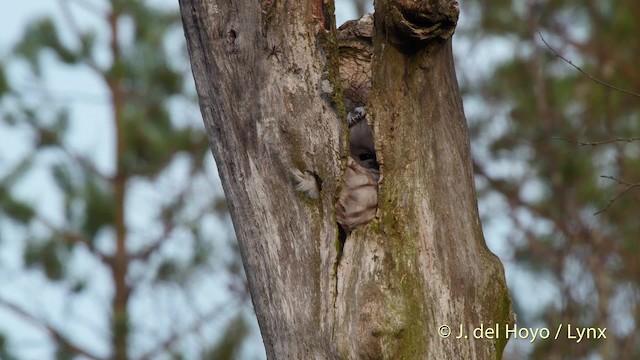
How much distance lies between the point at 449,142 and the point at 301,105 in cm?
45

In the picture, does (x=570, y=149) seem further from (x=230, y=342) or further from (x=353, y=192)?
(x=353, y=192)

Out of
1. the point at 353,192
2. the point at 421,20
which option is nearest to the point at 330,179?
the point at 353,192

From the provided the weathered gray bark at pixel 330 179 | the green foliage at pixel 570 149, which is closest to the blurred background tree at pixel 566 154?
the green foliage at pixel 570 149

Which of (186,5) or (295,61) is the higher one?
(186,5)

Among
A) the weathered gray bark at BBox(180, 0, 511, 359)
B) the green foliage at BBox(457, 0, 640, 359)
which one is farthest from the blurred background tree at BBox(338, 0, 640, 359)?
the weathered gray bark at BBox(180, 0, 511, 359)

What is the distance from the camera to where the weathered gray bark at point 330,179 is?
2562mm

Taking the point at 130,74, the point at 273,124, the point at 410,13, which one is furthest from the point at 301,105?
the point at 130,74

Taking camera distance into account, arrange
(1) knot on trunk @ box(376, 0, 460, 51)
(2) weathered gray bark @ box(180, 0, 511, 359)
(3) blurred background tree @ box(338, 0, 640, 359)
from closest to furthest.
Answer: (1) knot on trunk @ box(376, 0, 460, 51), (2) weathered gray bark @ box(180, 0, 511, 359), (3) blurred background tree @ box(338, 0, 640, 359)

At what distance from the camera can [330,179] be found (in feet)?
8.64

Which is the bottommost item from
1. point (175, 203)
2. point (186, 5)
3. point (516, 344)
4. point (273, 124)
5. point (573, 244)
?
point (273, 124)

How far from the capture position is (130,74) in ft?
25.1

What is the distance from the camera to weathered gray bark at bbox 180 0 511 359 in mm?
2562

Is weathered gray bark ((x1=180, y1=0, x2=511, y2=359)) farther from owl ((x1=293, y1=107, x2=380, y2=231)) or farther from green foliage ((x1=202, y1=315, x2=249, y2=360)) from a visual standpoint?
green foliage ((x1=202, y1=315, x2=249, y2=360))

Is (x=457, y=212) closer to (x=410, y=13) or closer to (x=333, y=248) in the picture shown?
(x=333, y=248)
